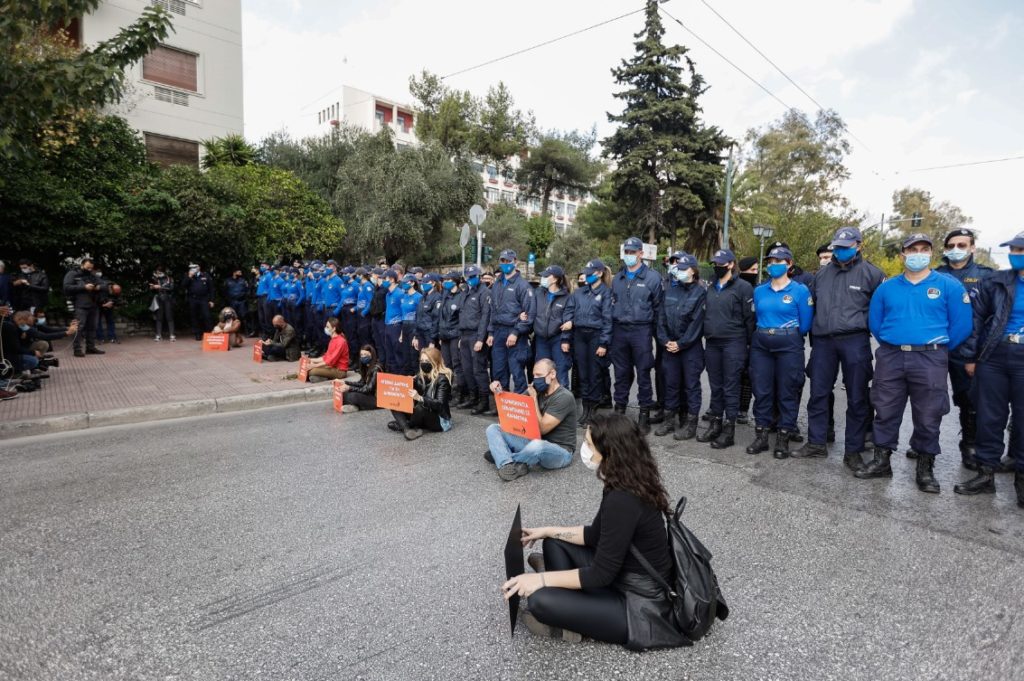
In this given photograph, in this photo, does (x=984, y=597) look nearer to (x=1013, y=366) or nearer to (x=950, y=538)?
(x=950, y=538)

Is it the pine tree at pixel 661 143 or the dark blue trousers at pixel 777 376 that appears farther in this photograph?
the pine tree at pixel 661 143

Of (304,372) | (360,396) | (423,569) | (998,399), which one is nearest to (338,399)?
(360,396)

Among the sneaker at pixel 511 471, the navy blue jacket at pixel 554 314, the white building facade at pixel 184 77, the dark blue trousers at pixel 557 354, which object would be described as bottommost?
the sneaker at pixel 511 471

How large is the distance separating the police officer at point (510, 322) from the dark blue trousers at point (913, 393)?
161 inches

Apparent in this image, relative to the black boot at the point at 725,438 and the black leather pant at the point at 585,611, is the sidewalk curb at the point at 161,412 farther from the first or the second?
the black leather pant at the point at 585,611

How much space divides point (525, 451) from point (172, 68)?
25.7m

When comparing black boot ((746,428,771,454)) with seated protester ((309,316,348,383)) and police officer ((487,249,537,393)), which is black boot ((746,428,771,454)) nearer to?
police officer ((487,249,537,393))

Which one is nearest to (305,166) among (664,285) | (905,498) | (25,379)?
(25,379)

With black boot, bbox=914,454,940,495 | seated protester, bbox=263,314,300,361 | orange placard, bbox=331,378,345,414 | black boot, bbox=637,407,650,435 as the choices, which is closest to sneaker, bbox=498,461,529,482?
black boot, bbox=637,407,650,435

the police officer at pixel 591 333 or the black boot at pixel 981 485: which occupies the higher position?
the police officer at pixel 591 333

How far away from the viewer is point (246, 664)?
2.66 m

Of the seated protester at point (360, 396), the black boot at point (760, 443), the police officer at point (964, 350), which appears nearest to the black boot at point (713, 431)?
the black boot at point (760, 443)

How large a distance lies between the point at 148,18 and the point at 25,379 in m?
5.59

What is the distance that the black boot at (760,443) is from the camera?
591cm
